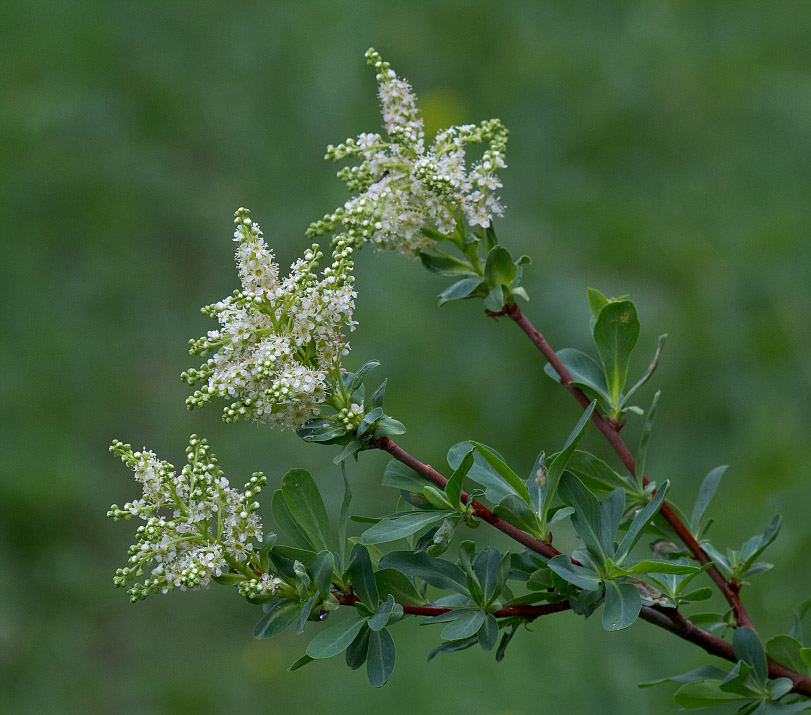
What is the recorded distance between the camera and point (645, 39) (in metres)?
4.88

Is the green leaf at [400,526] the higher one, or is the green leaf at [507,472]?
the green leaf at [507,472]

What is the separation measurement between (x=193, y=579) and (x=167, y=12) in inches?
226

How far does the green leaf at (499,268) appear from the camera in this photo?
1.36 meters

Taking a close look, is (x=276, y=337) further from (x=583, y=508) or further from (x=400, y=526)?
(x=583, y=508)

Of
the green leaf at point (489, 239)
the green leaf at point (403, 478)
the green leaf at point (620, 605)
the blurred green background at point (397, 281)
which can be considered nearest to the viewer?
the green leaf at point (620, 605)

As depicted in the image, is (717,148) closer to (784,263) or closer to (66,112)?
(784,263)

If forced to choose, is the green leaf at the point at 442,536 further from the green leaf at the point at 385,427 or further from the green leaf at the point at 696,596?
the green leaf at the point at 696,596

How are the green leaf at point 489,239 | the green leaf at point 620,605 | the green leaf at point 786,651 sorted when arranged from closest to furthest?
1. the green leaf at point 620,605
2. the green leaf at point 786,651
3. the green leaf at point 489,239

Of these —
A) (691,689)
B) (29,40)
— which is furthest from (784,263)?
(29,40)

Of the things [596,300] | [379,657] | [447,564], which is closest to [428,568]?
[447,564]

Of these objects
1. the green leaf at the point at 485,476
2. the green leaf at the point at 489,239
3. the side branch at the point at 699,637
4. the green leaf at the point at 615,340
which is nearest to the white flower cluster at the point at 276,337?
the green leaf at the point at 485,476

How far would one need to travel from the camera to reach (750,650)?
1225 millimetres

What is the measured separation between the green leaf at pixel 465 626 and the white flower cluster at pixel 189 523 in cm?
23

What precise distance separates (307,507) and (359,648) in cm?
20
